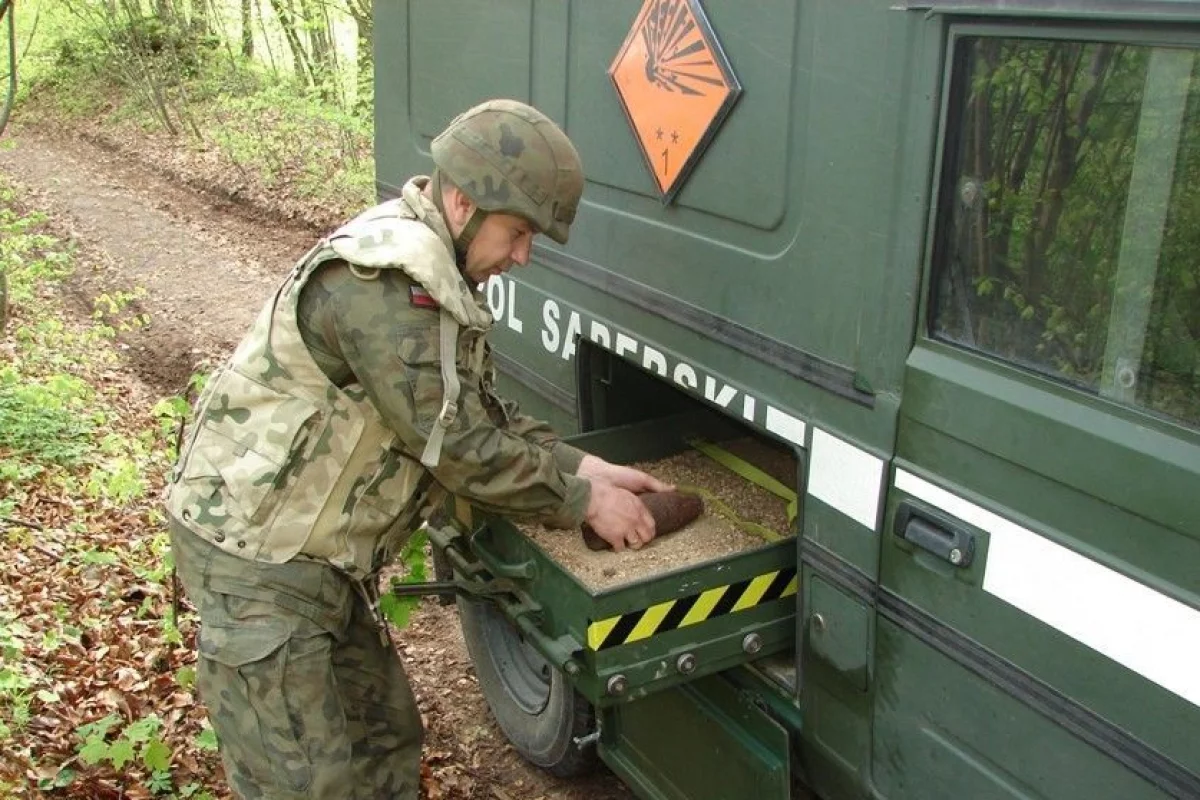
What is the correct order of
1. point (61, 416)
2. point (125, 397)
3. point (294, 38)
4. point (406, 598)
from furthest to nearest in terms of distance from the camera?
point (294, 38), point (125, 397), point (61, 416), point (406, 598)

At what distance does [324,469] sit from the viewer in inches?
106

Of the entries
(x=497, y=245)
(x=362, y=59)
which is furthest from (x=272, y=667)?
(x=362, y=59)

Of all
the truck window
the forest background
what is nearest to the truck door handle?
the truck window

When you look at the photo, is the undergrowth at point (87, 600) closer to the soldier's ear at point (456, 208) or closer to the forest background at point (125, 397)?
the forest background at point (125, 397)

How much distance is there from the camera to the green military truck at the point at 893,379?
1.82 m

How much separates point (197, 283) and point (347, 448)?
7860 millimetres

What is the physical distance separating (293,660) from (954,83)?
6.05 ft

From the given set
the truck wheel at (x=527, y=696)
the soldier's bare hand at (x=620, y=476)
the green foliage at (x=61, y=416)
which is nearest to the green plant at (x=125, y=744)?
the truck wheel at (x=527, y=696)

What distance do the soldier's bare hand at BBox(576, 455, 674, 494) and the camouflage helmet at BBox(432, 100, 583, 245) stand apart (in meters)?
0.63

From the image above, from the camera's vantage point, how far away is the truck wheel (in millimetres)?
3639

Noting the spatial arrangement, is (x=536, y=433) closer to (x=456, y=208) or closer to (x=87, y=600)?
(x=456, y=208)

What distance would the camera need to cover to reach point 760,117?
8.16ft

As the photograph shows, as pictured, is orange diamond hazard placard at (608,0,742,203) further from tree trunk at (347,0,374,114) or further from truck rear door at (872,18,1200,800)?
tree trunk at (347,0,374,114)

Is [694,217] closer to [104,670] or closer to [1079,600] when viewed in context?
[1079,600]
